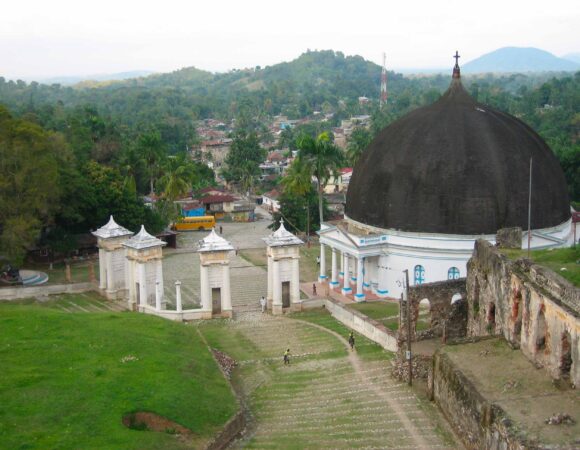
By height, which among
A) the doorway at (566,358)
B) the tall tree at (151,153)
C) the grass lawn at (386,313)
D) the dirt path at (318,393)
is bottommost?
the dirt path at (318,393)

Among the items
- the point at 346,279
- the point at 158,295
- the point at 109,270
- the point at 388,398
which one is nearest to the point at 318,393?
the point at 388,398

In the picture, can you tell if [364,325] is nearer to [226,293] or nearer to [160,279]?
[226,293]

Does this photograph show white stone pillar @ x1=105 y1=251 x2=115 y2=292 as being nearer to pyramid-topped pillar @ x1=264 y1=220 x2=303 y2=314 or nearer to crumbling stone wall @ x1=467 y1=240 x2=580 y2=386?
pyramid-topped pillar @ x1=264 y1=220 x2=303 y2=314

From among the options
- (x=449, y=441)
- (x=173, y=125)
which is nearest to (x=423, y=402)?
(x=449, y=441)

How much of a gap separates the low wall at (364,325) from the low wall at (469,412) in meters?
4.86

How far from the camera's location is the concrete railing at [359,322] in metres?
31.2

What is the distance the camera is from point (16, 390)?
22.9 meters

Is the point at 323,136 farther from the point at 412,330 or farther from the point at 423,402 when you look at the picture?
the point at 423,402

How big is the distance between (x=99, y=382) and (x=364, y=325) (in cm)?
1338

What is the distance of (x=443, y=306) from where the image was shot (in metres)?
31.3

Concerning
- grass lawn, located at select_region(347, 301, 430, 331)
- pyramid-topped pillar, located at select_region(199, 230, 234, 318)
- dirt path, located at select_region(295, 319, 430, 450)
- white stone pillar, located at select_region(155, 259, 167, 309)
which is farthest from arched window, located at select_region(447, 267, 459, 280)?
white stone pillar, located at select_region(155, 259, 167, 309)

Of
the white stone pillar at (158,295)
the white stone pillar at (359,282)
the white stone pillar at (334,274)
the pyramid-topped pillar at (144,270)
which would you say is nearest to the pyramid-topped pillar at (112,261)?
the pyramid-topped pillar at (144,270)

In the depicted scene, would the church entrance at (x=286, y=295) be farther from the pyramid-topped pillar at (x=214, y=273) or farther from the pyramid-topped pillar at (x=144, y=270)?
the pyramid-topped pillar at (x=144, y=270)

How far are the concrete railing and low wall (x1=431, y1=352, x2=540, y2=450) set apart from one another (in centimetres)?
486
